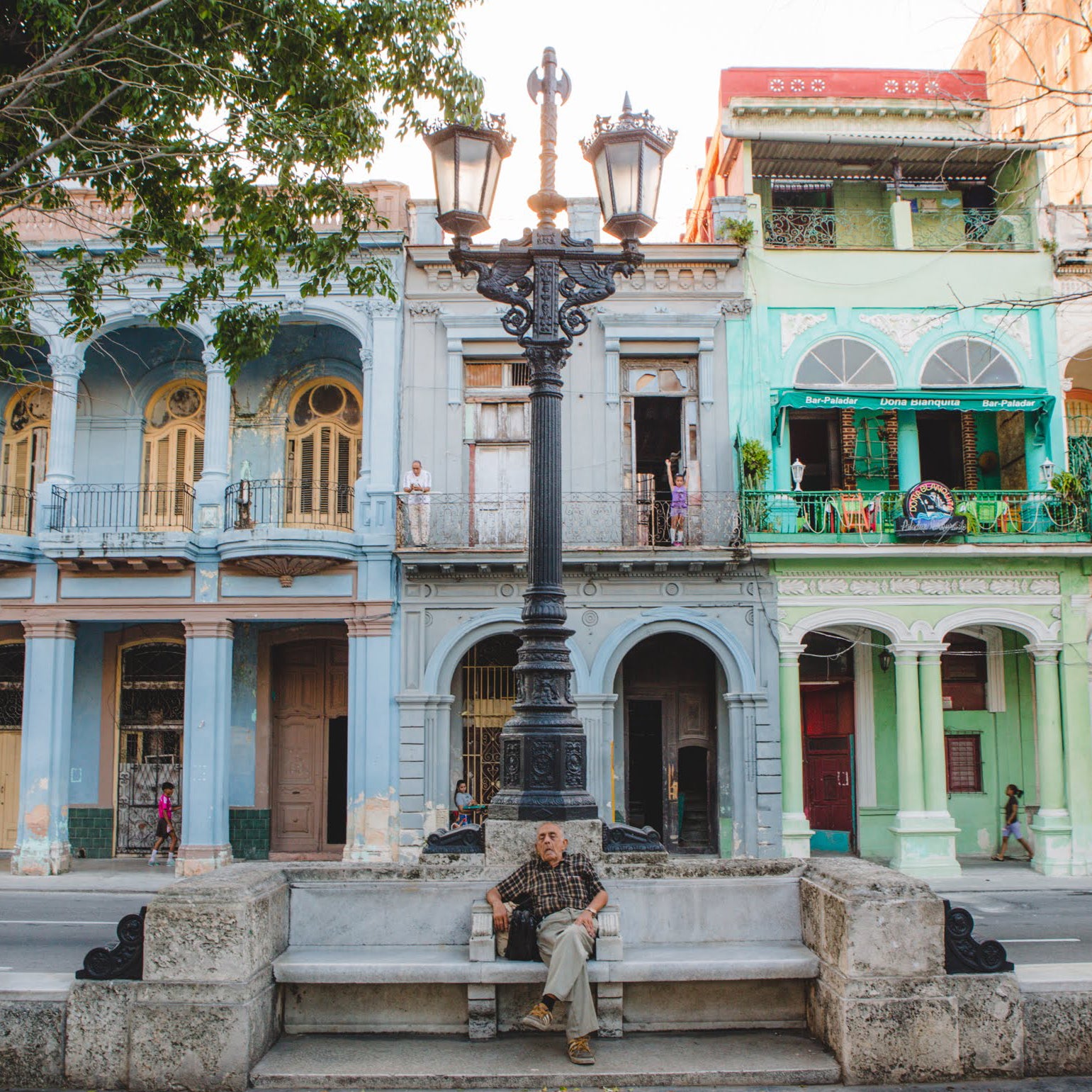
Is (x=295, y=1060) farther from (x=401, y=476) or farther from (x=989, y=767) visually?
(x=989, y=767)

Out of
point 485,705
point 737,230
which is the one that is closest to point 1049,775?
point 485,705

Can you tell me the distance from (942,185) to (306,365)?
1195 centimetres

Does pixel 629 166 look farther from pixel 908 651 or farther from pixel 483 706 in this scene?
pixel 483 706

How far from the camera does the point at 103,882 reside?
17.0 metres

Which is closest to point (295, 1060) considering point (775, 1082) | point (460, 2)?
point (775, 1082)

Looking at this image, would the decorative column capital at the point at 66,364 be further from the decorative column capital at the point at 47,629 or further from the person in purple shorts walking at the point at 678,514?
the person in purple shorts walking at the point at 678,514

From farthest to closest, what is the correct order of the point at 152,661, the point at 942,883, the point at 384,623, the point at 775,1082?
the point at 152,661 → the point at 384,623 → the point at 942,883 → the point at 775,1082

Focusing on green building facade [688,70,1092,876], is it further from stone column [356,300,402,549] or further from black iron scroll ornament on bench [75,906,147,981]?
black iron scroll ornament on bench [75,906,147,981]

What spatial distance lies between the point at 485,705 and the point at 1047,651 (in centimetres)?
929

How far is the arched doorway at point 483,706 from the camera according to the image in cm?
1936

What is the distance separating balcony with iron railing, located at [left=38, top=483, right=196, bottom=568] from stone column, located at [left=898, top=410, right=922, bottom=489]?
11.9 metres

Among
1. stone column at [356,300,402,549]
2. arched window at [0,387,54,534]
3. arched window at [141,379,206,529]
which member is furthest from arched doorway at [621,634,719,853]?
arched window at [0,387,54,534]

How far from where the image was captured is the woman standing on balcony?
18.7 metres

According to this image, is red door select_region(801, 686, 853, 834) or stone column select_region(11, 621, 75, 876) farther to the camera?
red door select_region(801, 686, 853, 834)
